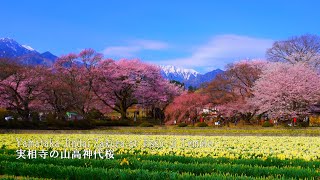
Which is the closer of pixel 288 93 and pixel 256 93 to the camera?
pixel 288 93

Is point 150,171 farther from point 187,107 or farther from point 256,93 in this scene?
point 187,107

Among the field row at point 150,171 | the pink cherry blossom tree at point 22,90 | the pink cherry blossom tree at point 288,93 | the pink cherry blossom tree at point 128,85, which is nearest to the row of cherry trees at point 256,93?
the pink cherry blossom tree at point 288,93

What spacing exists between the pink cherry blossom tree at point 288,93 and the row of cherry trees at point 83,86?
569 inches

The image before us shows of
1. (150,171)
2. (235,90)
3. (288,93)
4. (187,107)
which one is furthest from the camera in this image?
(235,90)

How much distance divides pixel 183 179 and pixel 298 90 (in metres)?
33.8

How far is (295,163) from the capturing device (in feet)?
32.6

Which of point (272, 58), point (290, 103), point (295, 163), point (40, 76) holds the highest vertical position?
point (272, 58)

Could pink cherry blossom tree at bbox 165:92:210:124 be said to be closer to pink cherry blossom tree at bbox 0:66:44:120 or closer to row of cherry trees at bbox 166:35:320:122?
row of cherry trees at bbox 166:35:320:122

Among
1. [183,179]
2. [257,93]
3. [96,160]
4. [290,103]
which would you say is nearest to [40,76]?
[257,93]

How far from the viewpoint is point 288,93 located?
39281 mm

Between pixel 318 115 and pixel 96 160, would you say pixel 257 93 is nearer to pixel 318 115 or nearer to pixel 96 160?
pixel 318 115

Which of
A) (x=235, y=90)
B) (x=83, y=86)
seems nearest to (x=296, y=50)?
(x=235, y=90)

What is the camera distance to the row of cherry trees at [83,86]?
3591 centimetres

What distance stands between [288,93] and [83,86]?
2246 centimetres
